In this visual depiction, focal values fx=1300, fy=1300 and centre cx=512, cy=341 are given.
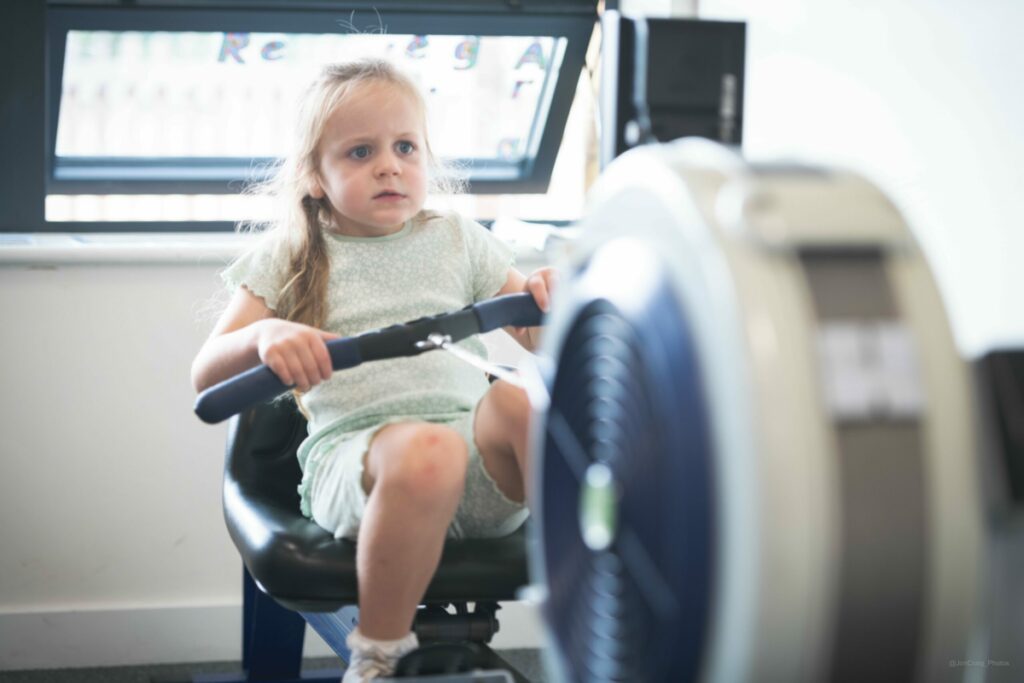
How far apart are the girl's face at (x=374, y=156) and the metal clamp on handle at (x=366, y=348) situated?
0.36 meters

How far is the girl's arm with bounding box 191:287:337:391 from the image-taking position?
48.2 inches

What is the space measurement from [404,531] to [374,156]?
0.55 m

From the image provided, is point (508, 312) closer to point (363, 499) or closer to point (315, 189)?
point (363, 499)

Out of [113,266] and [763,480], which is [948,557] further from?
[113,266]

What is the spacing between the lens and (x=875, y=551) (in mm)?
666

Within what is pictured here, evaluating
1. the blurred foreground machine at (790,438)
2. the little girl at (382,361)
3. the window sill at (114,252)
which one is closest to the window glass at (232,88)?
the window sill at (114,252)

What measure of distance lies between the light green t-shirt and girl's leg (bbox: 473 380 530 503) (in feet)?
0.51

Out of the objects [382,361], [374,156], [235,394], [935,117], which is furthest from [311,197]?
[935,117]

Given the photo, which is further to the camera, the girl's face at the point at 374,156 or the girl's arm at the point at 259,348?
the girl's face at the point at 374,156

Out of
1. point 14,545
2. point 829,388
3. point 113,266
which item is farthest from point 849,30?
point 14,545

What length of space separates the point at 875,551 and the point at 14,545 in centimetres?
192

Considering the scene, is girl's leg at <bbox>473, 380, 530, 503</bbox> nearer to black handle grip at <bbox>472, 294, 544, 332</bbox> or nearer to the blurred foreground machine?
black handle grip at <bbox>472, 294, 544, 332</bbox>

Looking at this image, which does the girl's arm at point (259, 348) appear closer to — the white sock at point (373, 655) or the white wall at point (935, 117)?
the white sock at point (373, 655)

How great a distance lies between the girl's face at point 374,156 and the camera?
1608 millimetres
